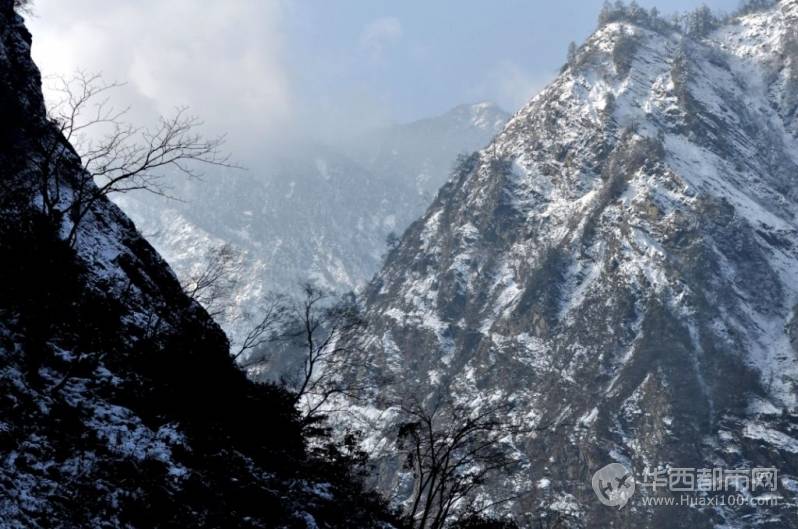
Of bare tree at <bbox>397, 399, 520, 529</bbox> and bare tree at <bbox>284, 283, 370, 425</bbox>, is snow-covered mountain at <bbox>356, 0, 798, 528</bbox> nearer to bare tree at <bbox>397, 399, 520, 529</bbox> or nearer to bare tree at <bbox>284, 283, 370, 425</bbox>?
bare tree at <bbox>284, 283, 370, 425</bbox>

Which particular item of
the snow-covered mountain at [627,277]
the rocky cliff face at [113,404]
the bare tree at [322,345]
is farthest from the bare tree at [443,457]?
the snow-covered mountain at [627,277]

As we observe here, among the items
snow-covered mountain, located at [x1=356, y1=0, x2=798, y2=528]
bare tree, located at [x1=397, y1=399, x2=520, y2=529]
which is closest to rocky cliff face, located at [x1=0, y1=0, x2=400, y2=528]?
bare tree, located at [x1=397, y1=399, x2=520, y2=529]

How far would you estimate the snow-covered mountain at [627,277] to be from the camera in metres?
104

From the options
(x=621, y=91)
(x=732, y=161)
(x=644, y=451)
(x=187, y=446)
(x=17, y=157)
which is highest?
(x=621, y=91)

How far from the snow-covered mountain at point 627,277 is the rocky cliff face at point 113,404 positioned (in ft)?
225

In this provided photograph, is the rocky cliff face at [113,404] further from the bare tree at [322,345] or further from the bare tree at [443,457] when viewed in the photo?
the bare tree at [443,457]

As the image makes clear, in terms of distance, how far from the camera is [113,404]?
42.5 feet

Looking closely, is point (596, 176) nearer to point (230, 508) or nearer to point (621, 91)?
point (621, 91)

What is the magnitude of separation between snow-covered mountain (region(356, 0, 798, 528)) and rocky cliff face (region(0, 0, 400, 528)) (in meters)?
68.6

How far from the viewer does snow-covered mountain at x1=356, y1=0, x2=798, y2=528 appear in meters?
104

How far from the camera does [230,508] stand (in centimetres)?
1186

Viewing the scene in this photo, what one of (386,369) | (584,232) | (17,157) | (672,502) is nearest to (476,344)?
(386,369)

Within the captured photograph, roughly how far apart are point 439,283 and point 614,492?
70720 millimetres

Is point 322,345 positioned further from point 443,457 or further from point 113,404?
point 113,404
